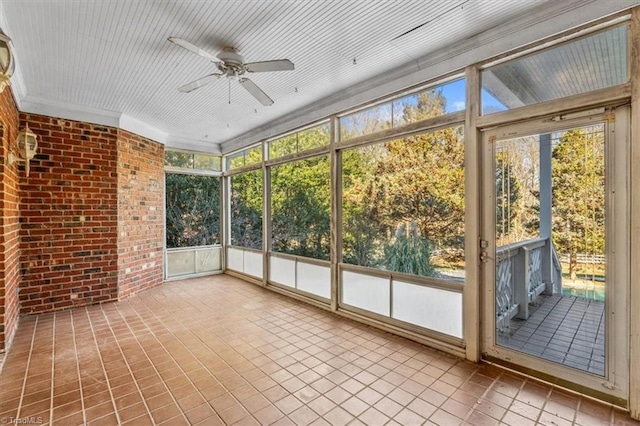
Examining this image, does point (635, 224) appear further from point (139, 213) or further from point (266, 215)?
point (139, 213)

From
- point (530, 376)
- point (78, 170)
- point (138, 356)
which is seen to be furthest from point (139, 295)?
point (530, 376)

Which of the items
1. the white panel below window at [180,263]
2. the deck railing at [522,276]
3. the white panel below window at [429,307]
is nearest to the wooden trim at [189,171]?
the white panel below window at [180,263]

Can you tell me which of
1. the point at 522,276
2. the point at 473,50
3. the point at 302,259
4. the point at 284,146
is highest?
the point at 473,50

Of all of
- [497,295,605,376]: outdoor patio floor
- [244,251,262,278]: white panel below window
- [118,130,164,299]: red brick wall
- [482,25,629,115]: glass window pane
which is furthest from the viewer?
[244,251,262,278]: white panel below window

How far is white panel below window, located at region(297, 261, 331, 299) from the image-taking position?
4.72m

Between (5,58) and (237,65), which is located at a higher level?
(237,65)

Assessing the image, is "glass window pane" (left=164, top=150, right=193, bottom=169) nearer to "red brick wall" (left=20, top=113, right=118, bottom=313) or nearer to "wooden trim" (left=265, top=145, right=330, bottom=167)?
"red brick wall" (left=20, top=113, right=118, bottom=313)

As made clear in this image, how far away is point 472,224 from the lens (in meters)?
3.05

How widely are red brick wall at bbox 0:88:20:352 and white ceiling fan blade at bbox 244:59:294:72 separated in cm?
270

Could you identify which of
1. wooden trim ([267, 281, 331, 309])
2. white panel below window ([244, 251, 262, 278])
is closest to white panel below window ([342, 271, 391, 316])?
wooden trim ([267, 281, 331, 309])

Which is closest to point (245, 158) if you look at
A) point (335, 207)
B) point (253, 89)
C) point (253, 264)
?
point (253, 264)

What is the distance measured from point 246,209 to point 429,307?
453 cm

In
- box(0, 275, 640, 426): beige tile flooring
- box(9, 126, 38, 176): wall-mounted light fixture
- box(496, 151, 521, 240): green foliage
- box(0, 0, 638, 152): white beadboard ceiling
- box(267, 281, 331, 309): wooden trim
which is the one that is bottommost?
box(0, 275, 640, 426): beige tile flooring

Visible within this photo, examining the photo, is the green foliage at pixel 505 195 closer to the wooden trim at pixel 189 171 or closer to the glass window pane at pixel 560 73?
the glass window pane at pixel 560 73
